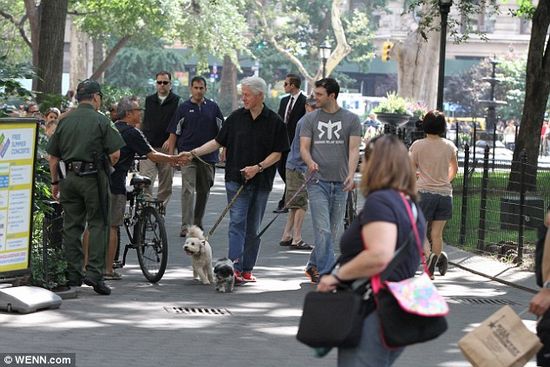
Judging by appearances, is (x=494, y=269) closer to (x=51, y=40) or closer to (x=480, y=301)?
(x=480, y=301)

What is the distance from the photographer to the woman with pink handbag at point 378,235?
19.9ft

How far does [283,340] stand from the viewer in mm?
Result: 10383

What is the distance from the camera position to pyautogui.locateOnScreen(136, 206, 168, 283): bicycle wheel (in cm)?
1341

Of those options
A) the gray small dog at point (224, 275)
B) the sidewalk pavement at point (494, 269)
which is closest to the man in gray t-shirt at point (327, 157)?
the gray small dog at point (224, 275)

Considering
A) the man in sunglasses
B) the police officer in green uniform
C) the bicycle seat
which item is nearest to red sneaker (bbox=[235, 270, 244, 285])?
the bicycle seat

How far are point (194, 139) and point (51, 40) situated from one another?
7.50 metres

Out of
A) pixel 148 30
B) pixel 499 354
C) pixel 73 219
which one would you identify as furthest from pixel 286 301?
pixel 148 30

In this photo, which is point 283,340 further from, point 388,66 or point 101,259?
point 388,66

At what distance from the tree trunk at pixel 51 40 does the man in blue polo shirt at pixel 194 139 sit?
22.9 feet

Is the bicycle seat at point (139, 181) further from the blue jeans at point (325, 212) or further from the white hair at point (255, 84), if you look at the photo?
the blue jeans at point (325, 212)

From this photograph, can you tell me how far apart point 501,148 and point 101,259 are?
42.2m

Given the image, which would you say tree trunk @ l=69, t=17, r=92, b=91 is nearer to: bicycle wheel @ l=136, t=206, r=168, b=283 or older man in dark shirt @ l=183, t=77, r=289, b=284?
bicycle wheel @ l=136, t=206, r=168, b=283

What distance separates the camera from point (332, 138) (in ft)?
42.9

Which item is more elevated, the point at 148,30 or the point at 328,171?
the point at 148,30
